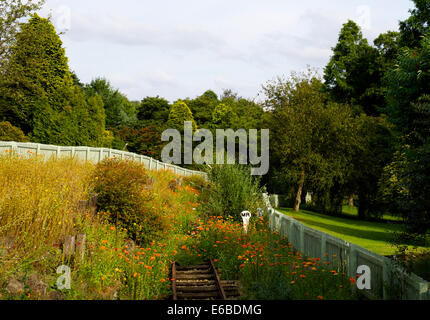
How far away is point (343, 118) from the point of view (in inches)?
1324

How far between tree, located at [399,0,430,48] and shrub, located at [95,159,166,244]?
830 inches

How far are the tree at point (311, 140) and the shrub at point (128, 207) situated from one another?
21.0 metres

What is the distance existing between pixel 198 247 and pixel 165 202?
573 cm

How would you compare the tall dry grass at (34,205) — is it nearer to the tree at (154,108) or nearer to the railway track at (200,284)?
the railway track at (200,284)

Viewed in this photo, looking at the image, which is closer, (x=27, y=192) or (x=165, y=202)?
(x=27, y=192)

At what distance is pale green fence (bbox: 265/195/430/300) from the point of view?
715cm

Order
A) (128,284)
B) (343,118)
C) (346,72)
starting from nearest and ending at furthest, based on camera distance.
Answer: (128,284) → (343,118) → (346,72)

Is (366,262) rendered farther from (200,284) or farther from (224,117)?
(224,117)

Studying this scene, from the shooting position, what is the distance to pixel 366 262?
879 centimetres

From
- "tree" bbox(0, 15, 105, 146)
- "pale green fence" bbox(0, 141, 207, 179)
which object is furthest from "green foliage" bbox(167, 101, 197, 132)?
"pale green fence" bbox(0, 141, 207, 179)

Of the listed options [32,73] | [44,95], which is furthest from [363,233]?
[32,73]

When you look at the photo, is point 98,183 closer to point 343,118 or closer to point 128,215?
point 128,215

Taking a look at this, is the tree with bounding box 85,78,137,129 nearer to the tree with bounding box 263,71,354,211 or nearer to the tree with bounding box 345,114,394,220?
the tree with bounding box 263,71,354,211
